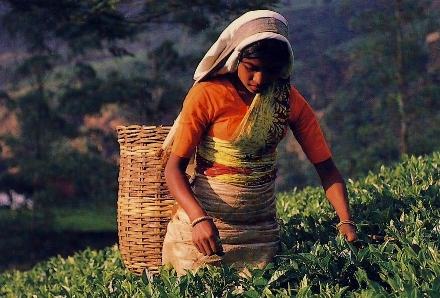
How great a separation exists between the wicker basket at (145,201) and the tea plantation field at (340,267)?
0.59 ft

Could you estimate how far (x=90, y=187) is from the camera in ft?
65.3

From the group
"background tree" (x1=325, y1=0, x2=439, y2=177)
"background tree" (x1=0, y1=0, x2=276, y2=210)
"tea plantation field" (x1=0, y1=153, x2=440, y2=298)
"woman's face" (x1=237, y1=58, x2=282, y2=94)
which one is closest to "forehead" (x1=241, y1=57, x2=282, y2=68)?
"woman's face" (x1=237, y1=58, x2=282, y2=94)

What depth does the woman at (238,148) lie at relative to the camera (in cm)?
356

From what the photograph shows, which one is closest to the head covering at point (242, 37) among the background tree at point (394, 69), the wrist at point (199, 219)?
the wrist at point (199, 219)

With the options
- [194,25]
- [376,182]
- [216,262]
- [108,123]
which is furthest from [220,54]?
[108,123]

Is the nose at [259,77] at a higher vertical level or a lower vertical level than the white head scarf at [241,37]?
lower

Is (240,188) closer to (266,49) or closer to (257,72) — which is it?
(257,72)

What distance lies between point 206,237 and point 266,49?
0.94 metres

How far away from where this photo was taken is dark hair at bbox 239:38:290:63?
11.5 feet

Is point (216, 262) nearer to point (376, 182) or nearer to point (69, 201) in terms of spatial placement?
point (376, 182)

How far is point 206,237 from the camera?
352cm

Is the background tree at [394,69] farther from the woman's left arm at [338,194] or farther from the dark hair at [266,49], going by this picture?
the dark hair at [266,49]

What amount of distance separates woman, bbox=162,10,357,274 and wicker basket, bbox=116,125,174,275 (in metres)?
0.50

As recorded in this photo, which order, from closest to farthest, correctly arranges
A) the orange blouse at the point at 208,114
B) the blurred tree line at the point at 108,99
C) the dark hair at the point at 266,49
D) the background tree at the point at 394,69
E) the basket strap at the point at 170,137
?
the dark hair at the point at 266,49
the orange blouse at the point at 208,114
the basket strap at the point at 170,137
the blurred tree line at the point at 108,99
the background tree at the point at 394,69
